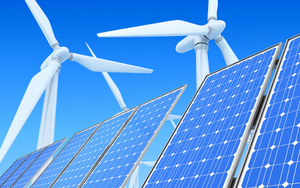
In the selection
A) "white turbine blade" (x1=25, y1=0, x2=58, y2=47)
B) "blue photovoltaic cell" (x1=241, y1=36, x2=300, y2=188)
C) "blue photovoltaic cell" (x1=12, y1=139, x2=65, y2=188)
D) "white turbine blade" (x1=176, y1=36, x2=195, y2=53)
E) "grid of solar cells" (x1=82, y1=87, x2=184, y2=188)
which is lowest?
"blue photovoltaic cell" (x1=241, y1=36, x2=300, y2=188)

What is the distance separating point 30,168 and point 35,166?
0.70m

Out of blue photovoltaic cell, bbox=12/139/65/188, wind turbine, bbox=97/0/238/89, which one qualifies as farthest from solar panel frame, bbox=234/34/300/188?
blue photovoltaic cell, bbox=12/139/65/188

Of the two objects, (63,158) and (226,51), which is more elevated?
(226,51)

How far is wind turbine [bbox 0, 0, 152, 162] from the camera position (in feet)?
67.7

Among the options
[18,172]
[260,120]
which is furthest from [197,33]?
[18,172]

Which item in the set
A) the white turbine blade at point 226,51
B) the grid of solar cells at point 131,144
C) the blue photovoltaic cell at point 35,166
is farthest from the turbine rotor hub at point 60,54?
the grid of solar cells at point 131,144

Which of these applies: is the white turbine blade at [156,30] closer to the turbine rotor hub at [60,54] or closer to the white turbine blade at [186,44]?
the white turbine blade at [186,44]

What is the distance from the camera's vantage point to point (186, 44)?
24.9 m

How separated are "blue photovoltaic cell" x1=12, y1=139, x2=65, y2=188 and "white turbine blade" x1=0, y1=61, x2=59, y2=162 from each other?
1.86 m

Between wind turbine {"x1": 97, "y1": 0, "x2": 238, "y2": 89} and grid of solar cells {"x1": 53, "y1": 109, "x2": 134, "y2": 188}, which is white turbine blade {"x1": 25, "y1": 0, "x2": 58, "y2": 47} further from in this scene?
grid of solar cells {"x1": 53, "y1": 109, "x2": 134, "y2": 188}

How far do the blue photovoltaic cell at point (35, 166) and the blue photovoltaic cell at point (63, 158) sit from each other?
4.63 ft

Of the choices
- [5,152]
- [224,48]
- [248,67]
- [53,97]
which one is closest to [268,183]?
[248,67]

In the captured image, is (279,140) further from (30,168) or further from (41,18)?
(41,18)

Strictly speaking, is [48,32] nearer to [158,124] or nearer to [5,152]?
[5,152]
